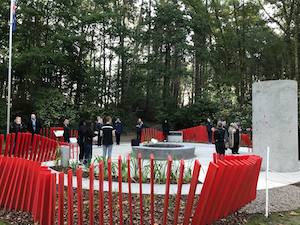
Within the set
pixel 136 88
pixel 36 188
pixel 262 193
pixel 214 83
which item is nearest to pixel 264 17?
pixel 214 83

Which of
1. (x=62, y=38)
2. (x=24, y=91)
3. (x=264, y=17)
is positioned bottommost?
(x=24, y=91)

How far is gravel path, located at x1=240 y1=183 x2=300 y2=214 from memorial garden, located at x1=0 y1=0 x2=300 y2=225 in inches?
1.1

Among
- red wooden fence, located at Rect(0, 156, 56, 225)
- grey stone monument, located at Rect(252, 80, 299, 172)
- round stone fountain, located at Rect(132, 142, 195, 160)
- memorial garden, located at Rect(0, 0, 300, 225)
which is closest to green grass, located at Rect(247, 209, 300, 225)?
memorial garden, located at Rect(0, 0, 300, 225)

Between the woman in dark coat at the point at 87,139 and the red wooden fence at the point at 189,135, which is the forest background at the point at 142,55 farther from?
the woman in dark coat at the point at 87,139

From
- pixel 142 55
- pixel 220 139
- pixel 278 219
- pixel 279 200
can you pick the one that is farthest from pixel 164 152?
pixel 142 55

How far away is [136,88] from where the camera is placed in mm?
37188

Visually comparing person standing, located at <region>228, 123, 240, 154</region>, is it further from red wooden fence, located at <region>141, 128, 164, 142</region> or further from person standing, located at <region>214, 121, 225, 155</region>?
red wooden fence, located at <region>141, 128, 164, 142</region>

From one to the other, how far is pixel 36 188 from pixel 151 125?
32.3 m

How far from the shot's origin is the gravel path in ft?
23.3

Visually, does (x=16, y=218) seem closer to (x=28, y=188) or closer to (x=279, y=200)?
(x=28, y=188)

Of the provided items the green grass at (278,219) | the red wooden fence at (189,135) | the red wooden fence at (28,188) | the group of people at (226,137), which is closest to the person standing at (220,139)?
the group of people at (226,137)

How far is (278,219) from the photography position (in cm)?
652

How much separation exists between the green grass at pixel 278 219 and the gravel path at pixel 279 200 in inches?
10.2

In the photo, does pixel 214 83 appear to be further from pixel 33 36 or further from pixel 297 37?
pixel 33 36
